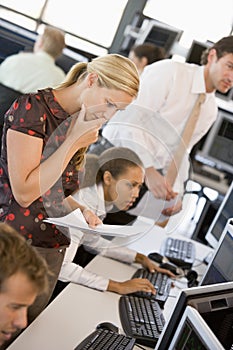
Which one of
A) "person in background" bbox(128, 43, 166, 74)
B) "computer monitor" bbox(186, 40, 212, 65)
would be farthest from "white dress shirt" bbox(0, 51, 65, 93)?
"computer monitor" bbox(186, 40, 212, 65)

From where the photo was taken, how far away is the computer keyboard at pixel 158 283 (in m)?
2.22

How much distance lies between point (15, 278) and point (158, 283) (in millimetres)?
1167

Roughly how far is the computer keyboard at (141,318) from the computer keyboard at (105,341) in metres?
0.10

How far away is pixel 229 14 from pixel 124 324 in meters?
4.42

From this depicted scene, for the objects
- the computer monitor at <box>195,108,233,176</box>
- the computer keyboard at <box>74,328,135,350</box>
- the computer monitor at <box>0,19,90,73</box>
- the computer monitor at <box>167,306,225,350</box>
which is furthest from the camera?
the computer monitor at <box>0,19,90,73</box>

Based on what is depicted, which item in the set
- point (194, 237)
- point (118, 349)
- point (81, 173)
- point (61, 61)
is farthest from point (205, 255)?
point (61, 61)

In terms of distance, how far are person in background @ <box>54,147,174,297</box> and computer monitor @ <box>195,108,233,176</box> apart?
207cm

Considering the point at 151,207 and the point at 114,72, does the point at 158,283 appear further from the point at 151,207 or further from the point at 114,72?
the point at 114,72

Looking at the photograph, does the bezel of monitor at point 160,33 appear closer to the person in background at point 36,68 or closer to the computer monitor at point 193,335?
the person in background at point 36,68

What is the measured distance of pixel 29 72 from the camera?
3951 mm

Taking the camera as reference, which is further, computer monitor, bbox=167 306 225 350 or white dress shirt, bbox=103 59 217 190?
white dress shirt, bbox=103 59 217 190

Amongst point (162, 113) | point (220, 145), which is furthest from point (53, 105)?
point (220, 145)

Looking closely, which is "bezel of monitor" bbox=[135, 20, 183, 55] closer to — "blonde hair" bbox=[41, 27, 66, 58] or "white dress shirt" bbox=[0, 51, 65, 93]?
"blonde hair" bbox=[41, 27, 66, 58]

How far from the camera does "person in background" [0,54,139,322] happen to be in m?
1.79
